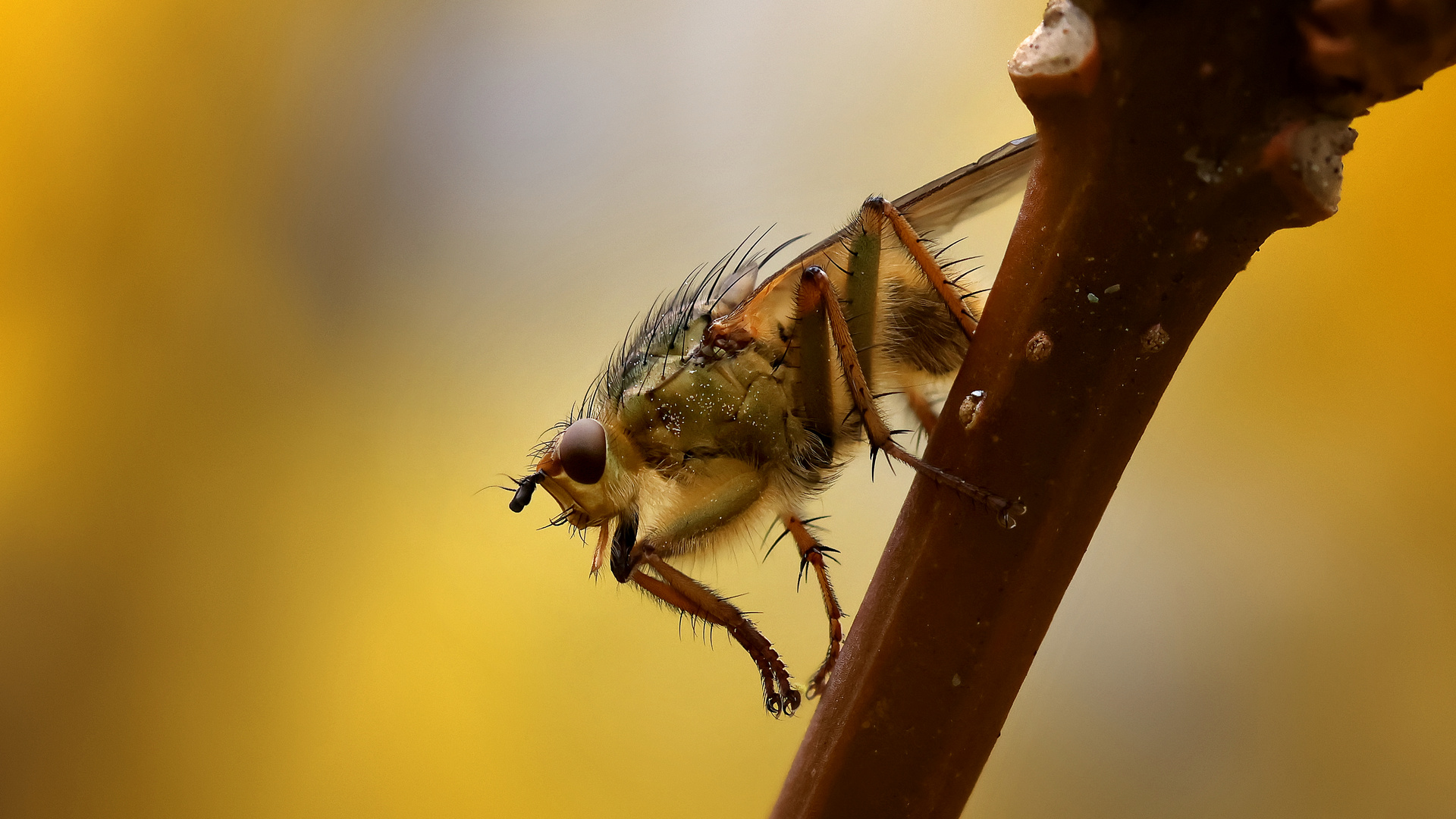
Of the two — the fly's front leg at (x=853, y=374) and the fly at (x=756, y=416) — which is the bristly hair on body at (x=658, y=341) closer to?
the fly at (x=756, y=416)

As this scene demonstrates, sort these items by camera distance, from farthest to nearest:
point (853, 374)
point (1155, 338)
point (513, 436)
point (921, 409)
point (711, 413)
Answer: point (513, 436), point (921, 409), point (711, 413), point (853, 374), point (1155, 338)

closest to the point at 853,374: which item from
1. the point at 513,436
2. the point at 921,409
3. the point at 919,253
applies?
the point at 919,253

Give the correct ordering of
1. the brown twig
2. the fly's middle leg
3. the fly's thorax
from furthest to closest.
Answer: the fly's middle leg < the fly's thorax < the brown twig

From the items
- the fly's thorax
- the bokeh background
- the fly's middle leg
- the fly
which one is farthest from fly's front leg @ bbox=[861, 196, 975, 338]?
the bokeh background

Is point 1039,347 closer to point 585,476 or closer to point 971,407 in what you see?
point 971,407

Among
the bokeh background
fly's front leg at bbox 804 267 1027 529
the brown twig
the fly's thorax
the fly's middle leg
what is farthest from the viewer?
the bokeh background

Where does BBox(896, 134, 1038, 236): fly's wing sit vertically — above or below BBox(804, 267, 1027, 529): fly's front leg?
above

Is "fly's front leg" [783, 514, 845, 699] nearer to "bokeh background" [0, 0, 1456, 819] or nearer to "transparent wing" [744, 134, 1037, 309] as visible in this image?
"transparent wing" [744, 134, 1037, 309]
